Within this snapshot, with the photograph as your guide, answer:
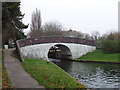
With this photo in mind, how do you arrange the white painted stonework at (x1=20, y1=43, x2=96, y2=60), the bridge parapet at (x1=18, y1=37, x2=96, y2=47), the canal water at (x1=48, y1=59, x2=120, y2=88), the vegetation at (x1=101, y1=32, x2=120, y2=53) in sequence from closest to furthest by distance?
the canal water at (x1=48, y1=59, x2=120, y2=88) < the bridge parapet at (x1=18, y1=37, x2=96, y2=47) < the white painted stonework at (x1=20, y1=43, x2=96, y2=60) < the vegetation at (x1=101, y1=32, x2=120, y2=53)

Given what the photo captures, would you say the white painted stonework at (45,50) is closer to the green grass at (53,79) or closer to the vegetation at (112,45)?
the vegetation at (112,45)

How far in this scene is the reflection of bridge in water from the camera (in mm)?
23737

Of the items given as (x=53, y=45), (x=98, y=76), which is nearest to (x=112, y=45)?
(x=53, y=45)

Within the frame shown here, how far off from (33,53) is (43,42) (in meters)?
2.04

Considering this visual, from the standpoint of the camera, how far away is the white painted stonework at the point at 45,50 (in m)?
23.9

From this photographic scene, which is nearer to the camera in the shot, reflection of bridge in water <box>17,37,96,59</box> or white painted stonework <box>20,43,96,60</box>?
reflection of bridge in water <box>17,37,96,59</box>

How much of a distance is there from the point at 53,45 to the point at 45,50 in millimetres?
1506

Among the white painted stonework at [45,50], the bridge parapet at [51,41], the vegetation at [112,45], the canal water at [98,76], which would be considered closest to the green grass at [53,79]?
the canal water at [98,76]

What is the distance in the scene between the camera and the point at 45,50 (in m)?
25.5

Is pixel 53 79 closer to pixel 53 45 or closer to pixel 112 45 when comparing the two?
pixel 53 45

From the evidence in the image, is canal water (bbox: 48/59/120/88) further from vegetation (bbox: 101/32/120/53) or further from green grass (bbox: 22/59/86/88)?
vegetation (bbox: 101/32/120/53)

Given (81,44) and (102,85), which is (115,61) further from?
(102,85)

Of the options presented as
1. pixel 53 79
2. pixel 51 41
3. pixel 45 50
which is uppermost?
pixel 51 41

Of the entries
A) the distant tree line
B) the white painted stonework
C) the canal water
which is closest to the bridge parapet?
the white painted stonework
